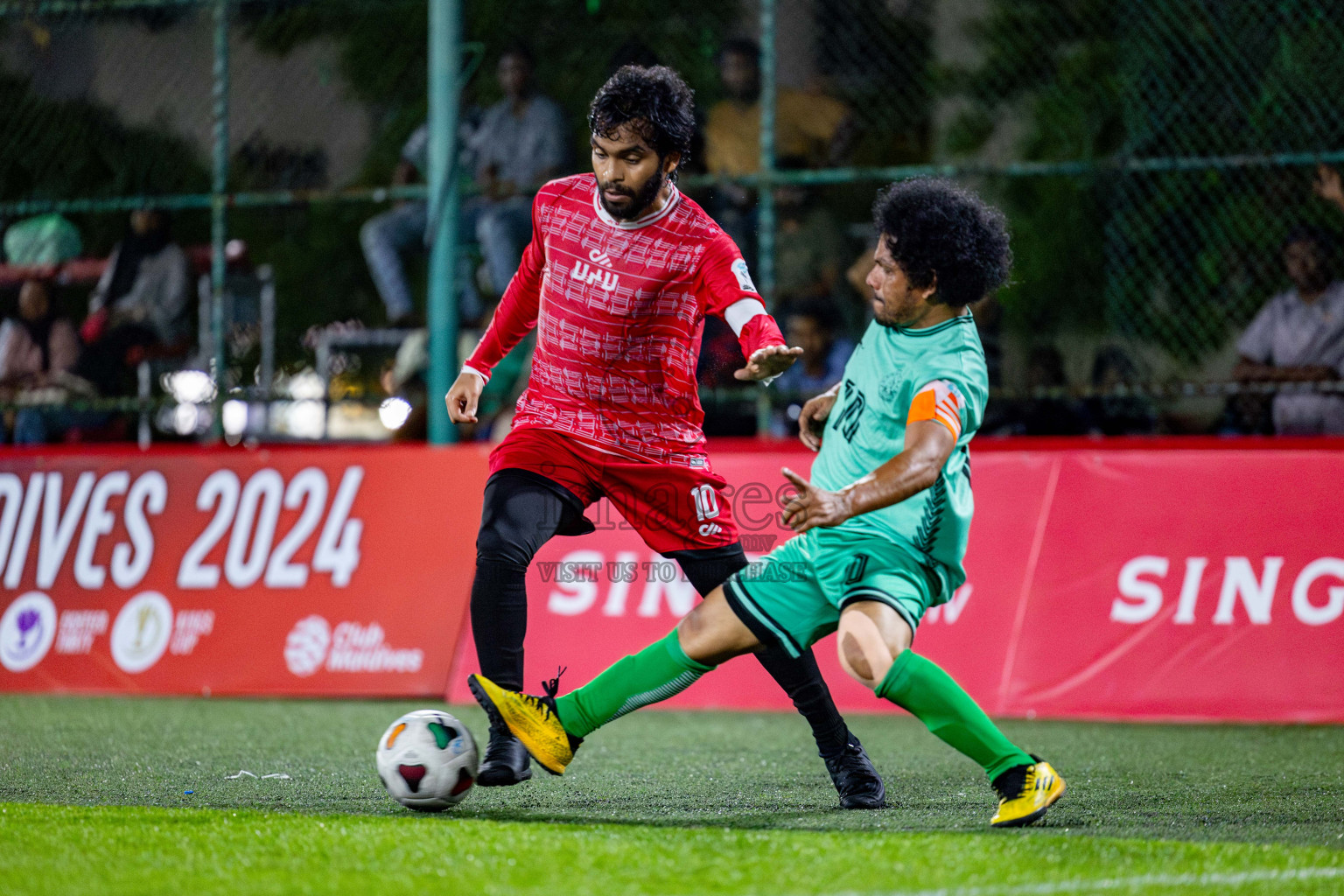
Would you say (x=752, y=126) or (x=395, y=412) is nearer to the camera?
(x=752, y=126)

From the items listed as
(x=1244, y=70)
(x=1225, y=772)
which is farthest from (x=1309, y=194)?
(x=1225, y=772)

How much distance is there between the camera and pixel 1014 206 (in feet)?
35.3

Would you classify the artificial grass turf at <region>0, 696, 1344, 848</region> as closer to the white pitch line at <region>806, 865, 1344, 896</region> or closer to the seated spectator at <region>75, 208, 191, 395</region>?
the white pitch line at <region>806, 865, 1344, 896</region>

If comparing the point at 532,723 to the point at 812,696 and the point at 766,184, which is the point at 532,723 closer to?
the point at 812,696

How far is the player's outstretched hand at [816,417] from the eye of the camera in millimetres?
4568

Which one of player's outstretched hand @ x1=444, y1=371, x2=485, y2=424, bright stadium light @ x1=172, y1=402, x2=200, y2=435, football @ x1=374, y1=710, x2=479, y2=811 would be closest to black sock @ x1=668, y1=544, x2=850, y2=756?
player's outstretched hand @ x1=444, y1=371, x2=485, y2=424

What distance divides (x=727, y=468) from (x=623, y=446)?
2.97 metres

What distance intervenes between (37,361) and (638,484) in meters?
6.25

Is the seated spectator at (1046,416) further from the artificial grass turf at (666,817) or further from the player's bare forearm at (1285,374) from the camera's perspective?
the artificial grass turf at (666,817)

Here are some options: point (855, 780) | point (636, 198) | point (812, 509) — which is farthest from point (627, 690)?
point (636, 198)

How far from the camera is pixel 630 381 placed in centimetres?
468

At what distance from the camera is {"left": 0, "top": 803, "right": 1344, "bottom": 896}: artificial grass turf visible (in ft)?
10.2

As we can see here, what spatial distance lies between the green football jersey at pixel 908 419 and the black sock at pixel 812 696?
1.86 feet

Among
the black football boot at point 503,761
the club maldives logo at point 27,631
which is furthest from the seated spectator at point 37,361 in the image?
the black football boot at point 503,761
